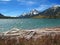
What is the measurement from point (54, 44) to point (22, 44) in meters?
0.99

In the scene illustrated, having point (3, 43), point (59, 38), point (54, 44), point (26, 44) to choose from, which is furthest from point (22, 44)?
point (59, 38)

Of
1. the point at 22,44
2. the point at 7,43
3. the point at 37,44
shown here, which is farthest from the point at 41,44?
the point at 7,43

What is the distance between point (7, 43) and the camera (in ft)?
19.2

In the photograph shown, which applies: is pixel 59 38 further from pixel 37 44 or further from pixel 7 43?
pixel 7 43

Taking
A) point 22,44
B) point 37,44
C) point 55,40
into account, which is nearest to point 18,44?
point 22,44

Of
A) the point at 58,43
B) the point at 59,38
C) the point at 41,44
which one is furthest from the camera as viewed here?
the point at 59,38

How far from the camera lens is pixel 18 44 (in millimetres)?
5910

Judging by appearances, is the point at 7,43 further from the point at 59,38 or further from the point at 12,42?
the point at 59,38

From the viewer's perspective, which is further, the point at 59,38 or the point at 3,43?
the point at 59,38

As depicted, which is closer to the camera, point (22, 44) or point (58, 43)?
point (22, 44)

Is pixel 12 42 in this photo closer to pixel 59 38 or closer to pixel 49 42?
pixel 49 42

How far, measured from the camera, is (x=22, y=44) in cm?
598

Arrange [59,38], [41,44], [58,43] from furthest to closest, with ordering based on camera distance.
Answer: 1. [59,38]
2. [58,43]
3. [41,44]

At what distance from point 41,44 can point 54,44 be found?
513mm
